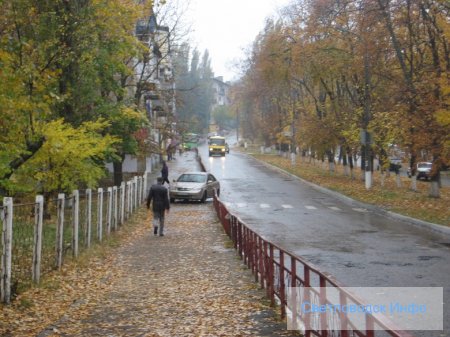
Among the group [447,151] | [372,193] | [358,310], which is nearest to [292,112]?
[372,193]

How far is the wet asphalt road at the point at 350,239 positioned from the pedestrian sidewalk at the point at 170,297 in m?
2.07

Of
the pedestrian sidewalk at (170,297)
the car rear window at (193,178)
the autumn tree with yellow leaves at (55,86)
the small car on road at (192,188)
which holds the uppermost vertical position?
the autumn tree with yellow leaves at (55,86)

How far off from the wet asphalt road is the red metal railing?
1652 millimetres

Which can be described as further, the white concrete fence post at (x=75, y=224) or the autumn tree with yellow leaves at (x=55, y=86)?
the white concrete fence post at (x=75, y=224)

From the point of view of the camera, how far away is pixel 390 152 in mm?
40438

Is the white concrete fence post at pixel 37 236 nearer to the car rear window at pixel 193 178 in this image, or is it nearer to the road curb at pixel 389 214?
the road curb at pixel 389 214

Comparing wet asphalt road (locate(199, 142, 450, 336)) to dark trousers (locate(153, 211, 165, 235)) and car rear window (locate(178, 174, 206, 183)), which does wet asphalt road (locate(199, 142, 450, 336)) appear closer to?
car rear window (locate(178, 174, 206, 183))

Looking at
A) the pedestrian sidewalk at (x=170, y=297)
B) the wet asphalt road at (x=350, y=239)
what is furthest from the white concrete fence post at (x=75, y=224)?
the wet asphalt road at (x=350, y=239)

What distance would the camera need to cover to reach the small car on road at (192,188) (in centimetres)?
3009

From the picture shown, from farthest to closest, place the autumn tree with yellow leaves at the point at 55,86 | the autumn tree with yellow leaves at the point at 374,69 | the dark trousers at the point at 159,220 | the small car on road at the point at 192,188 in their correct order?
the small car on road at the point at 192,188 → the autumn tree with yellow leaves at the point at 374,69 → the dark trousers at the point at 159,220 → the autumn tree with yellow leaves at the point at 55,86

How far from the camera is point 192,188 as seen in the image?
30281 millimetres

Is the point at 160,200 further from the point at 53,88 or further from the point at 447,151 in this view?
the point at 447,151

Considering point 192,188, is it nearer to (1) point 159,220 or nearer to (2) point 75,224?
(1) point 159,220

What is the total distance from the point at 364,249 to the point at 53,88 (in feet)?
32.7
